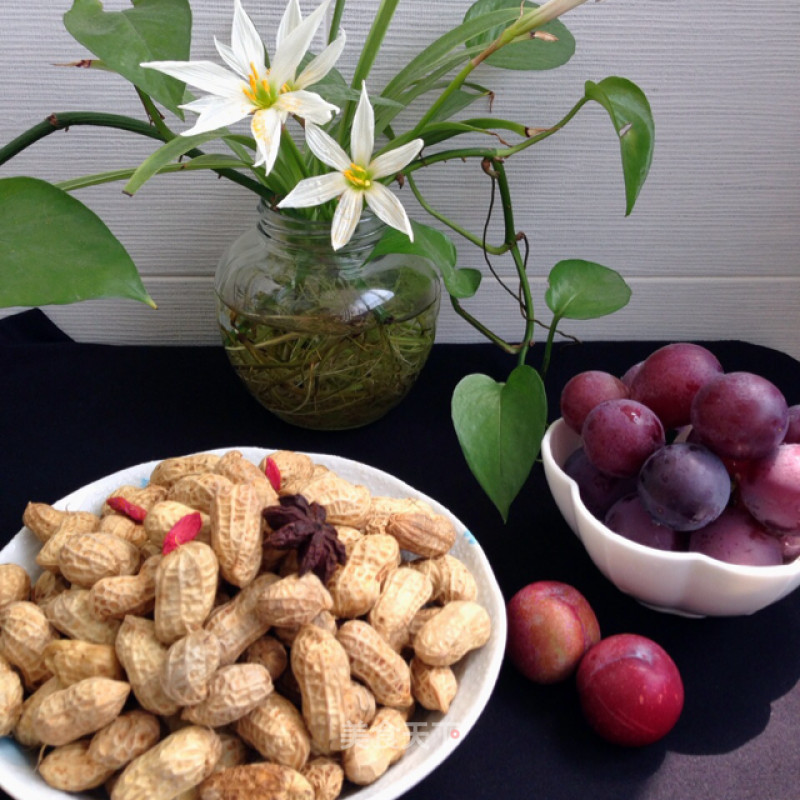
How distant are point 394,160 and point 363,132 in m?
0.02

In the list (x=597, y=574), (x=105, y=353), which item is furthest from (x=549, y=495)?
(x=105, y=353)

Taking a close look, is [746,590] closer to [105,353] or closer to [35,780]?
[35,780]

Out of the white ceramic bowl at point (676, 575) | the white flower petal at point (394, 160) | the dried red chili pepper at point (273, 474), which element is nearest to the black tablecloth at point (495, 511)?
the white ceramic bowl at point (676, 575)

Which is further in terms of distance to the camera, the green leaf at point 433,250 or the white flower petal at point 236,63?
the green leaf at point 433,250

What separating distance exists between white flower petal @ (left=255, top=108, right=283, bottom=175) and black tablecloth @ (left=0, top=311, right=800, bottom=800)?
0.88 feet

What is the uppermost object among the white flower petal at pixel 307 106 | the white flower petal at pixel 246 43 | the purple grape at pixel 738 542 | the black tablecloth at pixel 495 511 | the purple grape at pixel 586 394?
the white flower petal at pixel 246 43

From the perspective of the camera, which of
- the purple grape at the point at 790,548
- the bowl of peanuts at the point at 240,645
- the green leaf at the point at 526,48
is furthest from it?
the green leaf at the point at 526,48

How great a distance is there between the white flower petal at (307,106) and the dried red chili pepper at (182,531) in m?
0.21

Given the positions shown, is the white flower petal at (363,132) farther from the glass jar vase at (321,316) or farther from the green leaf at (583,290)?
the green leaf at (583,290)

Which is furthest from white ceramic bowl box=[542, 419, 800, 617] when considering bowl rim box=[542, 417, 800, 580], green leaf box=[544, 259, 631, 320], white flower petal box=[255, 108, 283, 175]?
white flower petal box=[255, 108, 283, 175]

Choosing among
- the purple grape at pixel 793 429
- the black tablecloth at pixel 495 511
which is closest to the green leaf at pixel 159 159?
the black tablecloth at pixel 495 511

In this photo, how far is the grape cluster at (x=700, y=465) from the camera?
0.42m

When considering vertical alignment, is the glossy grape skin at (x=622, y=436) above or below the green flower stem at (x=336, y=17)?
below

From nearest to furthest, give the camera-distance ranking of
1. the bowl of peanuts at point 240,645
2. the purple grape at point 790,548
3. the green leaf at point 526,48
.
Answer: the bowl of peanuts at point 240,645, the purple grape at point 790,548, the green leaf at point 526,48
